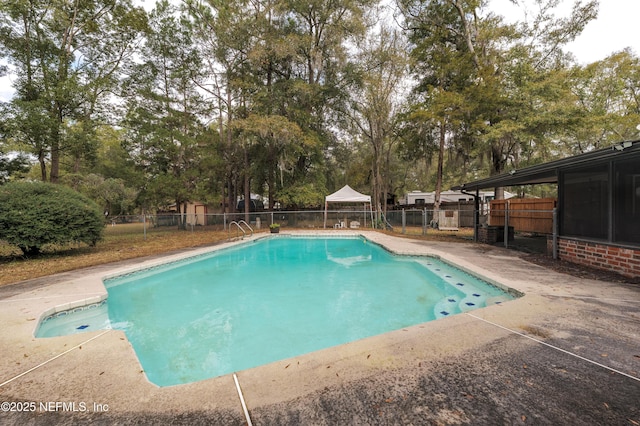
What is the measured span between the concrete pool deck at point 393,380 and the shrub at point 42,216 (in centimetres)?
574

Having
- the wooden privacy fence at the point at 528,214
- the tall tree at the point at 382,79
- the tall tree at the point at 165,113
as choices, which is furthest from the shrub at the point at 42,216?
the tall tree at the point at 382,79

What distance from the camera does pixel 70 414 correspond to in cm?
156

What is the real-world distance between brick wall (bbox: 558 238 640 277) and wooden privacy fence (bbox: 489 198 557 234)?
109 cm

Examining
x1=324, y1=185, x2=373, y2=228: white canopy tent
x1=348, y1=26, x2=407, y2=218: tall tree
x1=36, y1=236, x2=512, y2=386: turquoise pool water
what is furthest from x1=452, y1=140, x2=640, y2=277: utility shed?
x1=348, y1=26, x2=407, y2=218: tall tree

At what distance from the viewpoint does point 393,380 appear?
1853mm

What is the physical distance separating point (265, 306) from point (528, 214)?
836 cm

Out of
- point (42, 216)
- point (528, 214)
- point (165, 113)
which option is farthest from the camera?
point (165, 113)

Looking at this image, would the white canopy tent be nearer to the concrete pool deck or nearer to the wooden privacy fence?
the wooden privacy fence

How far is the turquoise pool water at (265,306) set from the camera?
3.26 metres

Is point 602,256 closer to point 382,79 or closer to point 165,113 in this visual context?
point 382,79

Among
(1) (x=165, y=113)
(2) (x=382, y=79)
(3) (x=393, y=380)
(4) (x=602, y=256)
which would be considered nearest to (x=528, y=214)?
(4) (x=602, y=256)

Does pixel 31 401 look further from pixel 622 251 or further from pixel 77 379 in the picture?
pixel 622 251

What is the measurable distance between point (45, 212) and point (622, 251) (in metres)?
13.4

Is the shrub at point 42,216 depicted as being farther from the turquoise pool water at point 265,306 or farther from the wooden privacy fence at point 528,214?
the wooden privacy fence at point 528,214
